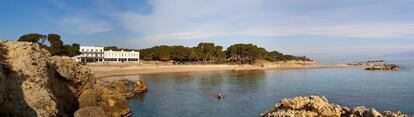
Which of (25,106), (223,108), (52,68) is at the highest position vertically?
(52,68)

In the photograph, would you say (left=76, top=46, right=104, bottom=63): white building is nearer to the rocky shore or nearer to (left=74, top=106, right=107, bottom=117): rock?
the rocky shore

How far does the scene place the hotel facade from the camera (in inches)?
5733

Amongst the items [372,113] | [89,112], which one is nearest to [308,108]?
[372,113]

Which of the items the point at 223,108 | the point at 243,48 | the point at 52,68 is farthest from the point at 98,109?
the point at 243,48

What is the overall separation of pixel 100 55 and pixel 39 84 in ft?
446

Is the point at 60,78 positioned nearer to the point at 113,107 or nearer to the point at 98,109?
the point at 98,109

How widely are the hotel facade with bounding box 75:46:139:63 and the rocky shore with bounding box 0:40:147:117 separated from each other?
4483 inches

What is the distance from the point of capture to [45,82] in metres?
20.7

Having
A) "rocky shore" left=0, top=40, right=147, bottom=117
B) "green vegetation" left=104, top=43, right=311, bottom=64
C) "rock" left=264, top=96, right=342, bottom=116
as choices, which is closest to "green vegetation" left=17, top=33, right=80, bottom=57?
"green vegetation" left=104, top=43, right=311, bottom=64

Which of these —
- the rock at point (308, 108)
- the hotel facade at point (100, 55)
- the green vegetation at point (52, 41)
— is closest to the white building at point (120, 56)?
the hotel facade at point (100, 55)

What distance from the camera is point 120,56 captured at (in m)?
160

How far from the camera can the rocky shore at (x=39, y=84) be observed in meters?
17.3

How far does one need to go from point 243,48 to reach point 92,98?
505ft

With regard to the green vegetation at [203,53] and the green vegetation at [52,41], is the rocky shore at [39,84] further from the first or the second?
the green vegetation at [203,53]
